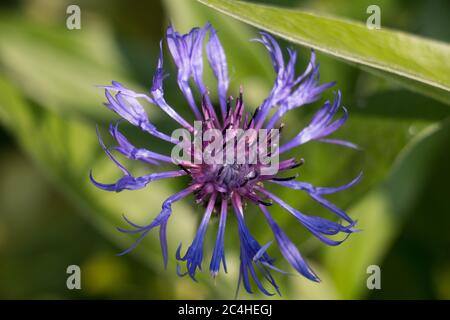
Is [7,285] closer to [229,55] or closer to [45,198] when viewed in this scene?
[45,198]

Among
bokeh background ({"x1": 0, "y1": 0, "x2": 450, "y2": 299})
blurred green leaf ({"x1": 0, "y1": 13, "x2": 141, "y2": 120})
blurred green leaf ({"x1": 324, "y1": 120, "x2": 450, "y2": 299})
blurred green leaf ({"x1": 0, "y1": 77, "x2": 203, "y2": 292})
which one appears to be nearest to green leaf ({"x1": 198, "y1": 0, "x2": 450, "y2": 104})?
bokeh background ({"x1": 0, "y1": 0, "x2": 450, "y2": 299})

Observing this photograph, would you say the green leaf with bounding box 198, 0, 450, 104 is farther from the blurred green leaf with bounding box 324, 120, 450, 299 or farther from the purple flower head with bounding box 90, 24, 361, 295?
the blurred green leaf with bounding box 324, 120, 450, 299

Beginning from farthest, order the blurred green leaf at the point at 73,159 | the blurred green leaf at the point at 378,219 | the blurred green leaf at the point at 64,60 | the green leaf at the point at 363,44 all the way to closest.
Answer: the blurred green leaf at the point at 64,60, the blurred green leaf at the point at 378,219, the blurred green leaf at the point at 73,159, the green leaf at the point at 363,44

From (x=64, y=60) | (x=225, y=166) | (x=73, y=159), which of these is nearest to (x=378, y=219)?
(x=225, y=166)

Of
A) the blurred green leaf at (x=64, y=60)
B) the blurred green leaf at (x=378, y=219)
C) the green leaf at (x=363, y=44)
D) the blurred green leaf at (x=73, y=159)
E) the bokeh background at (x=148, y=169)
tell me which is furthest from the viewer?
the blurred green leaf at (x=64, y=60)

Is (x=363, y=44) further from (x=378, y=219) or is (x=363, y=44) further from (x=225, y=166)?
(x=378, y=219)

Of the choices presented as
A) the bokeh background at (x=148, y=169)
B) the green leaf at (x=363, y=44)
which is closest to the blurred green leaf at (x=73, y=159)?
the bokeh background at (x=148, y=169)

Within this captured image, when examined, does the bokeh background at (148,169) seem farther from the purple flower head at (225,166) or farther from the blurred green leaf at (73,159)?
the purple flower head at (225,166)
